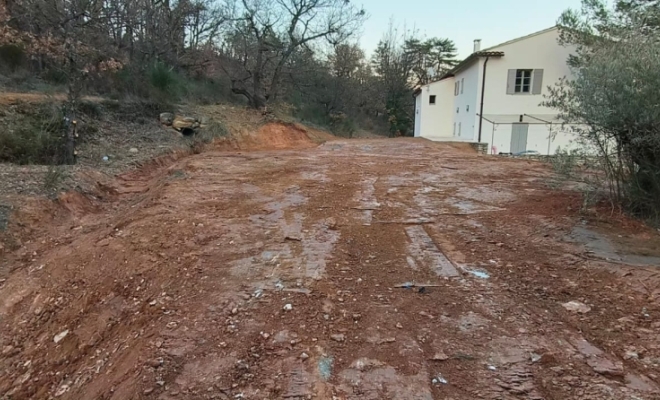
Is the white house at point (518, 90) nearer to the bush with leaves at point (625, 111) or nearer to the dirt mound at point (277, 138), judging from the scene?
the dirt mound at point (277, 138)

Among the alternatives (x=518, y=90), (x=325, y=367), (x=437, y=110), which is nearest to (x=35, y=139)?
(x=325, y=367)

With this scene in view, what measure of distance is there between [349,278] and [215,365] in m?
1.32

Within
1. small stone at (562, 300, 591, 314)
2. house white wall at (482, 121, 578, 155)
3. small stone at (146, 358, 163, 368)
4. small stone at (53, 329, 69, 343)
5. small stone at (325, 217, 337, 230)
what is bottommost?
small stone at (53, 329, 69, 343)

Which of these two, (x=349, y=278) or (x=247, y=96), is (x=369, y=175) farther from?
(x=247, y=96)

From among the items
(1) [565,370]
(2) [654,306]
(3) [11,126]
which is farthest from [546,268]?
(3) [11,126]

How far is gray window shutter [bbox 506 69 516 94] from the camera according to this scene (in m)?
17.0

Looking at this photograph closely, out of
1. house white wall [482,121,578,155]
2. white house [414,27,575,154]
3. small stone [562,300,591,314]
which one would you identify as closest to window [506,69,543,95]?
white house [414,27,575,154]

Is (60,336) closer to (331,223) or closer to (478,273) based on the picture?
(331,223)

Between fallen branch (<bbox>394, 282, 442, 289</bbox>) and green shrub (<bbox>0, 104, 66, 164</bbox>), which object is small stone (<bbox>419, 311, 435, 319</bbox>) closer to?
fallen branch (<bbox>394, 282, 442, 289</bbox>)

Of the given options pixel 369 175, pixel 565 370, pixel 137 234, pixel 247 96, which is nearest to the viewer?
pixel 565 370

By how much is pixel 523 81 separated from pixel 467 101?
2.85m

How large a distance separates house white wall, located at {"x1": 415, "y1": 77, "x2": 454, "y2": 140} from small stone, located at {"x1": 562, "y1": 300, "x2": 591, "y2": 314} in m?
22.4

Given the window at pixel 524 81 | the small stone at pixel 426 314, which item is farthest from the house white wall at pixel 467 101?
the small stone at pixel 426 314

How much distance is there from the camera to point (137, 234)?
4.20 m
